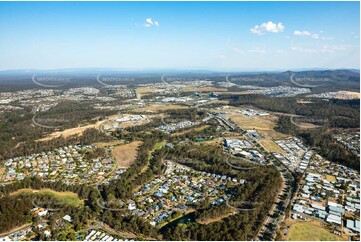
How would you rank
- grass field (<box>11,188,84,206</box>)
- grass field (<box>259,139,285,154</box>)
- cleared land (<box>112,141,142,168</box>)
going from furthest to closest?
grass field (<box>259,139,285,154</box>)
cleared land (<box>112,141,142,168</box>)
grass field (<box>11,188,84,206</box>)

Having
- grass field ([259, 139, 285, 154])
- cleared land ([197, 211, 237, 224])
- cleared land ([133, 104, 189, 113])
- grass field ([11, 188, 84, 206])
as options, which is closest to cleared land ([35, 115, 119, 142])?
cleared land ([133, 104, 189, 113])

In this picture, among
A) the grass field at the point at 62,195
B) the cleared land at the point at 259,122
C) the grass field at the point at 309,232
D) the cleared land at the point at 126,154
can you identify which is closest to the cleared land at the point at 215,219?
the grass field at the point at 309,232

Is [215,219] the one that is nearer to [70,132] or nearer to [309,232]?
[309,232]

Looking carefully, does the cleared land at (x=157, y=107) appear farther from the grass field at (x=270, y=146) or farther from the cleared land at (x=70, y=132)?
the grass field at (x=270, y=146)

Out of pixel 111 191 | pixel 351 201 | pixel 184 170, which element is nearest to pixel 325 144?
pixel 351 201

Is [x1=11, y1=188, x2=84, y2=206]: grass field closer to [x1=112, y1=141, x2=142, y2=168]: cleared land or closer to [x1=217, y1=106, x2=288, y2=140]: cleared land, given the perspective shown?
[x1=112, y1=141, x2=142, y2=168]: cleared land

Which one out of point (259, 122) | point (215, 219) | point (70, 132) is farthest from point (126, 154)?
point (259, 122)
